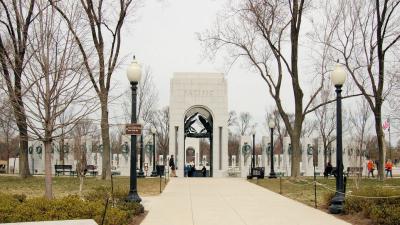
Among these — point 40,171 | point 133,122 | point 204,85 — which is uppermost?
point 204,85

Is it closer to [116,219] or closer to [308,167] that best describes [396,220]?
[116,219]

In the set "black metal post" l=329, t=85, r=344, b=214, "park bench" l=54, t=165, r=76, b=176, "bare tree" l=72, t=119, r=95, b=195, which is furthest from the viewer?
"park bench" l=54, t=165, r=76, b=176

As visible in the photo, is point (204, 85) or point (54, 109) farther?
point (204, 85)

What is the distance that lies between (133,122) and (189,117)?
29.3 metres

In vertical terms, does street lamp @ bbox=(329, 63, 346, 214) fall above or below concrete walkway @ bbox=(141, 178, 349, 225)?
above

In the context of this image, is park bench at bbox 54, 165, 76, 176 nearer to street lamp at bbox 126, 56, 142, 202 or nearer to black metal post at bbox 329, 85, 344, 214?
street lamp at bbox 126, 56, 142, 202

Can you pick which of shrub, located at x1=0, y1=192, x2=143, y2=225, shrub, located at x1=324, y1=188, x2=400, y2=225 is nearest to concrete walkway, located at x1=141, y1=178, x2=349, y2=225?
shrub, located at x1=324, y1=188, x2=400, y2=225

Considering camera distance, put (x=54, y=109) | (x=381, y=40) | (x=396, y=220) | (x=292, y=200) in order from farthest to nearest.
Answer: (x=381, y=40) → (x=292, y=200) → (x=54, y=109) → (x=396, y=220)

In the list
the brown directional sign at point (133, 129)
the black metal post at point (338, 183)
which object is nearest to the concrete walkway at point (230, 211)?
the black metal post at point (338, 183)

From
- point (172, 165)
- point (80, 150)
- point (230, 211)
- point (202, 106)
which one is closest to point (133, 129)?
point (230, 211)

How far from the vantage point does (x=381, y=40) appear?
2969cm

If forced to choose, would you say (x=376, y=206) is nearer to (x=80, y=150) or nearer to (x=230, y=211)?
(x=230, y=211)

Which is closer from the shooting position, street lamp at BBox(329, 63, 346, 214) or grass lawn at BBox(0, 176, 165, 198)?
street lamp at BBox(329, 63, 346, 214)

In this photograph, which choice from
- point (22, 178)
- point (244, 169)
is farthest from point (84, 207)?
point (244, 169)
